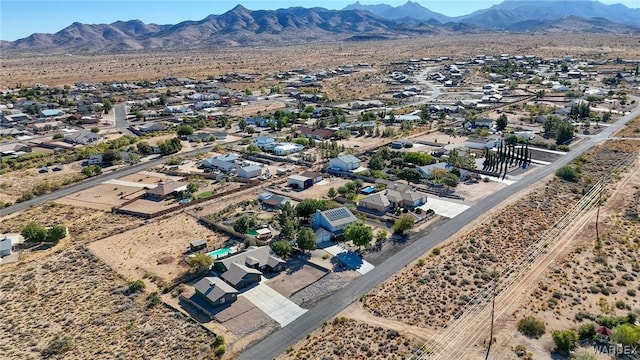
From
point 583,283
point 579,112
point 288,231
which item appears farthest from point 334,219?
point 579,112

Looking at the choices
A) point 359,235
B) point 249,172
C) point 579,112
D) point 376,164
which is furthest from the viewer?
point 579,112

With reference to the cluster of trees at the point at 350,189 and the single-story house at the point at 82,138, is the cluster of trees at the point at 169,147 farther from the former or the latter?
the cluster of trees at the point at 350,189

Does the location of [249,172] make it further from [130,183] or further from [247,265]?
[247,265]

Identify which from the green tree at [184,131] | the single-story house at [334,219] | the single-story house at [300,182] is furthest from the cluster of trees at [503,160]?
the green tree at [184,131]

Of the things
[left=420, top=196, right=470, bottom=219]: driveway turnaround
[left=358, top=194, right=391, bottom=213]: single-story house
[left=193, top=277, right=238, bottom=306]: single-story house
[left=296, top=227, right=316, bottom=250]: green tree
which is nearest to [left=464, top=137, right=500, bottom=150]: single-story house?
[left=420, top=196, right=470, bottom=219]: driveway turnaround

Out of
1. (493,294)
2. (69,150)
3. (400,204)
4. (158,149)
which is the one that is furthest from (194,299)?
(69,150)

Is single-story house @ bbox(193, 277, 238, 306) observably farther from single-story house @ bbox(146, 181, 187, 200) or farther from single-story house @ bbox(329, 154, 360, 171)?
single-story house @ bbox(329, 154, 360, 171)
